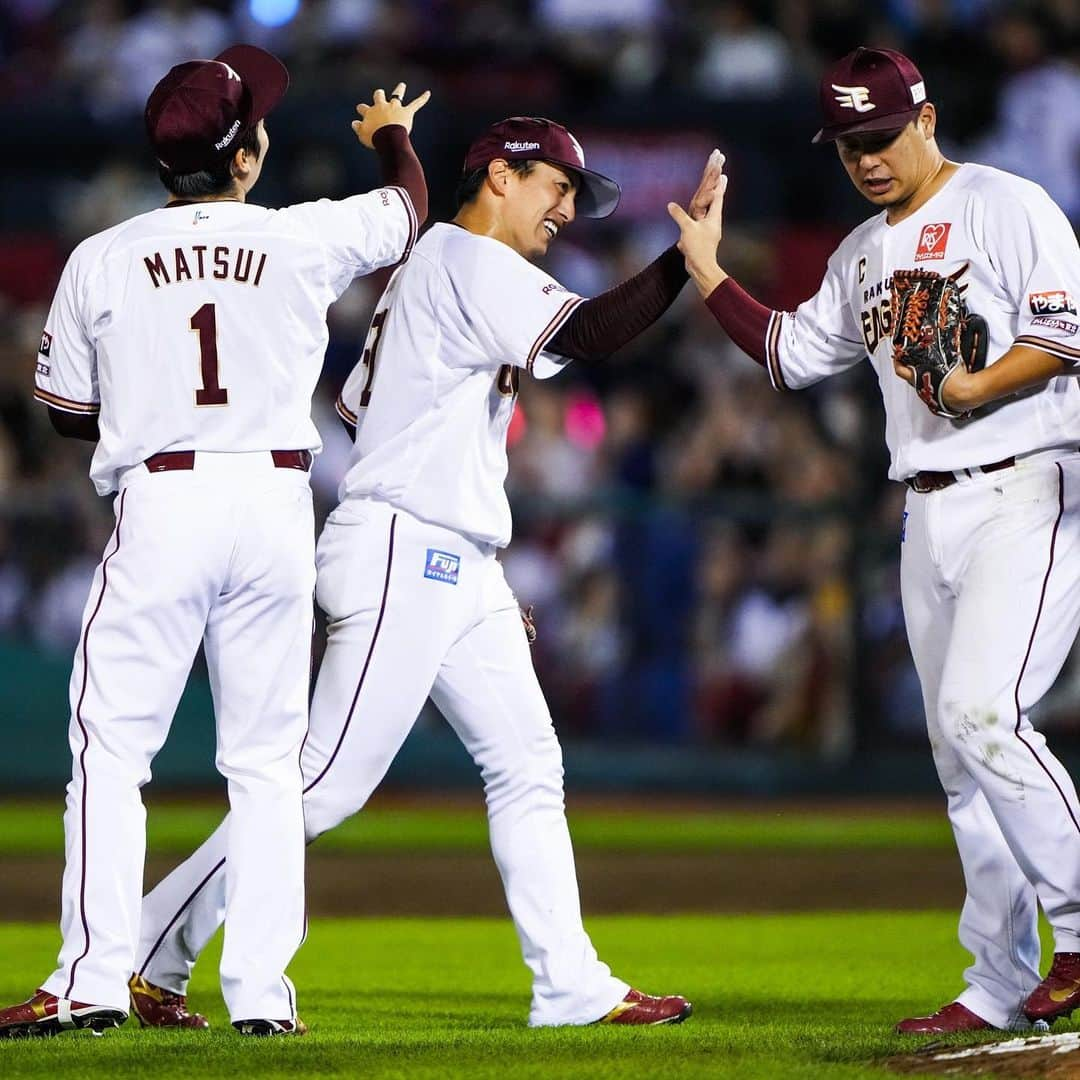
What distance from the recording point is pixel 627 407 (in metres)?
12.5

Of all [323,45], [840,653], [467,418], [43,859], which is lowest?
[43,859]

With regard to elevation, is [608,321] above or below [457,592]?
above

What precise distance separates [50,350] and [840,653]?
7.42 m

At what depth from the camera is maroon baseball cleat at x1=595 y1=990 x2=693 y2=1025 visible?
15.6 ft

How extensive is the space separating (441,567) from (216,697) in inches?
26.1

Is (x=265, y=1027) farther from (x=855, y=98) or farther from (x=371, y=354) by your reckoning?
(x=855, y=98)

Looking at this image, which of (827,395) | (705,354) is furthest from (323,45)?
(827,395)

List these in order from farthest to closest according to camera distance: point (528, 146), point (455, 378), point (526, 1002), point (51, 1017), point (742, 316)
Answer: point (526, 1002), point (742, 316), point (528, 146), point (455, 378), point (51, 1017)

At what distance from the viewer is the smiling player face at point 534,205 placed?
504cm

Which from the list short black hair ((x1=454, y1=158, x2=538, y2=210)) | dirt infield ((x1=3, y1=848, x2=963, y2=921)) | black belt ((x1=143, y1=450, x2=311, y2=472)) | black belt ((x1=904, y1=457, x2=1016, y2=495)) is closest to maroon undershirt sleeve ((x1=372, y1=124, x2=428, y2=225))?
short black hair ((x1=454, y1=158, x2=538, y2=210))

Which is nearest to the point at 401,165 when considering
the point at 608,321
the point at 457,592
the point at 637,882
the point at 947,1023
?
the point at 608,321

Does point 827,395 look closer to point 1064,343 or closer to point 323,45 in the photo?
point 323,45

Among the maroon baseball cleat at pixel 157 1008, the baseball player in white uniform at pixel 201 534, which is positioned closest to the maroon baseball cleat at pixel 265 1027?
the baseball player in white uniform at pixel 201 534

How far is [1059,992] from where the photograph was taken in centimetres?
451
